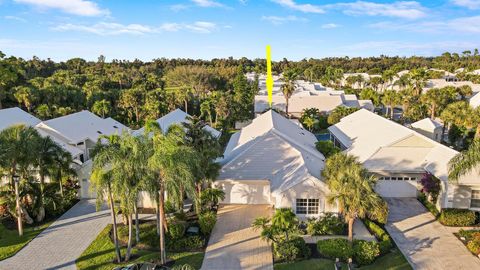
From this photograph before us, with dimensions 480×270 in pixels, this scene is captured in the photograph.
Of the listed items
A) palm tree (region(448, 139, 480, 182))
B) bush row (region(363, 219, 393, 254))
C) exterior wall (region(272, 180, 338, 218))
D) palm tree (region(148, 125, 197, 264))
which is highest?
palm tree (region(148, 125, 197, 264))

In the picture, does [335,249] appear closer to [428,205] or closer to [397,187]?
[428,205]

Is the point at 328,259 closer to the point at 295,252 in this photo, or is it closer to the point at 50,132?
the point at 295,252

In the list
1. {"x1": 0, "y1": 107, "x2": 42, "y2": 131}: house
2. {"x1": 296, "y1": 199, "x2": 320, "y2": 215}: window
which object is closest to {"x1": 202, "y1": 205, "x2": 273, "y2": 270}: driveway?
{"x1": 296, "y1": 199, "x2": 320, "y2": 215}: window

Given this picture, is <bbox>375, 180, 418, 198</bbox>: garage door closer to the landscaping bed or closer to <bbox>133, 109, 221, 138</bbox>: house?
the landscaping bed

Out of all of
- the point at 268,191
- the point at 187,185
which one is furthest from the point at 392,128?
the point at 187,185

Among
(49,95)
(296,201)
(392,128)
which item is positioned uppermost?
(49,95)

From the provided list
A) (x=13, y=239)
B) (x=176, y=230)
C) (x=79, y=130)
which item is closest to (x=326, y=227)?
(x=176, y=230)

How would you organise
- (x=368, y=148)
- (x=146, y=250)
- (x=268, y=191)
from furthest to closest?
(x=368, y=148) < (x=268, y=191) < (x=146, y=250)

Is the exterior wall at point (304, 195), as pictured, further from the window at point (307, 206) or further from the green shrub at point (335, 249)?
the green shrub at point (335, 249)
